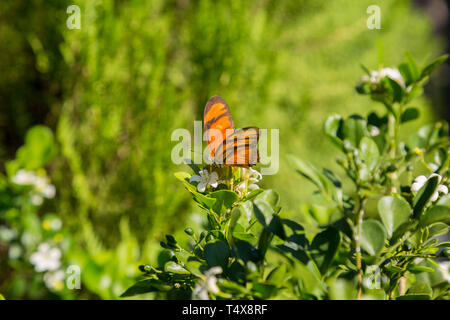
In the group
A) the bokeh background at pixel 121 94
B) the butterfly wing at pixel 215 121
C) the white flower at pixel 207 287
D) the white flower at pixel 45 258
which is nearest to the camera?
the white flower at pixel 207 287

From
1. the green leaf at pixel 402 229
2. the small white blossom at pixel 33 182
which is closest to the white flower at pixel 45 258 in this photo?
the small white blossom at pixel 33 182

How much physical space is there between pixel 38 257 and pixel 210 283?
27.8 inches

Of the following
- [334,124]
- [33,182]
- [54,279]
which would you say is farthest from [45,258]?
[334,124]

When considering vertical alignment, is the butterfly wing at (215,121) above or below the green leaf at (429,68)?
below

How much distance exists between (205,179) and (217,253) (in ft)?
0.23

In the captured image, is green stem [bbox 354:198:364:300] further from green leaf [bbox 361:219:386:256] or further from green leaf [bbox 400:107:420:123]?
green leaf [bbox 400:107:420:123]

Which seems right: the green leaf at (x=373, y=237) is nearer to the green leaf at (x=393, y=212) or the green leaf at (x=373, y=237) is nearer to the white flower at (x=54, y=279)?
the green leaf at (x=393, y=212)

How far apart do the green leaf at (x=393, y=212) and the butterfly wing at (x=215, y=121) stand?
15cm

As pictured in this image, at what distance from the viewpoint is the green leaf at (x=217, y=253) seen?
0.27 meters

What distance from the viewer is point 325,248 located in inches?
10.2

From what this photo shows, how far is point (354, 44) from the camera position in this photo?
2.19m

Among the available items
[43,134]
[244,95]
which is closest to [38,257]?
[43,134]

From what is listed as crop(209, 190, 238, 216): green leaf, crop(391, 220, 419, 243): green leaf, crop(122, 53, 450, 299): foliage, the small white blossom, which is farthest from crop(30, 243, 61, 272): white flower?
crop(391, 220, 419, 243): green leaf

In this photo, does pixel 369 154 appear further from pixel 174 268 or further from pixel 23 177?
pixel 23 177
